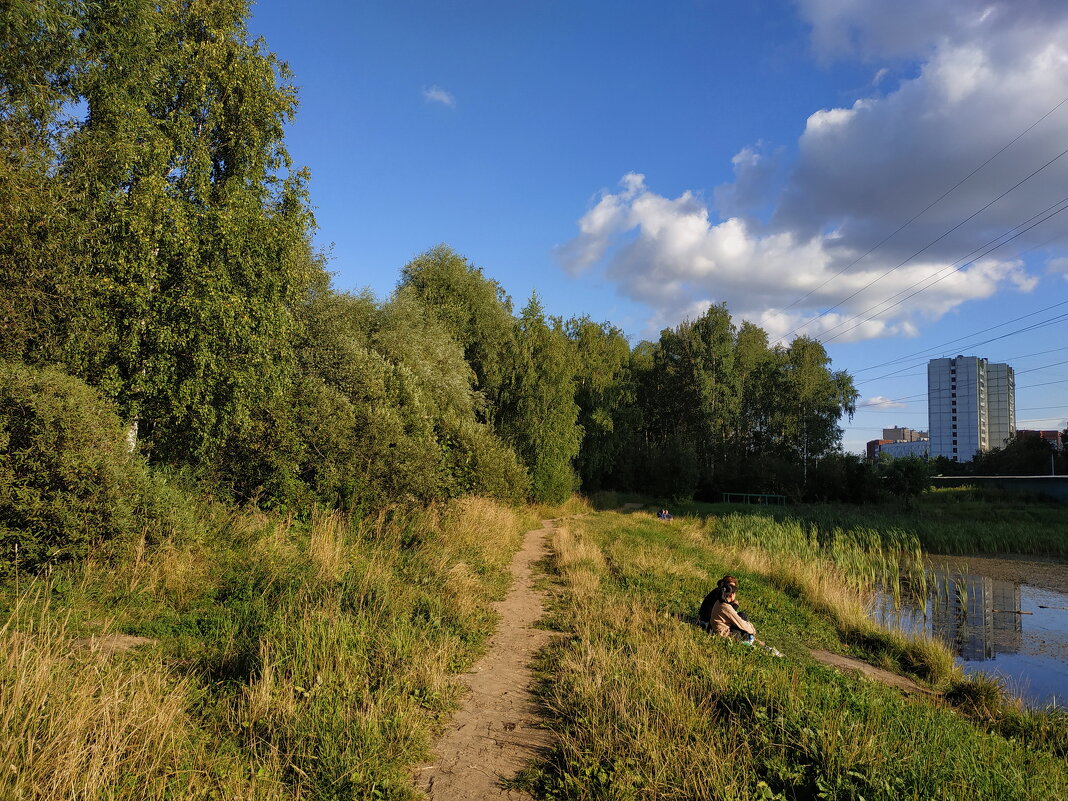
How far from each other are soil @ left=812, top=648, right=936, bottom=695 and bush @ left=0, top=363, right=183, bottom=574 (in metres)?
10.6

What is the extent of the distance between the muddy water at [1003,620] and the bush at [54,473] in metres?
13.4

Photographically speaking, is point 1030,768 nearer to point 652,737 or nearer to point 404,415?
point 652,737

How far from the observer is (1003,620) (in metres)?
14.7

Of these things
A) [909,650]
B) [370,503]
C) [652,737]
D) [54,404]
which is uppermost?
[54,404]

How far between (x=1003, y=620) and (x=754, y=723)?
14575 millimetres

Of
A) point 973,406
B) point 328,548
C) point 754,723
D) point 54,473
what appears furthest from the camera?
point 973,406

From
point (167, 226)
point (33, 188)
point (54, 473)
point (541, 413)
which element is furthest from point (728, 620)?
point (541, 413)

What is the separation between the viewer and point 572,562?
1316 cm

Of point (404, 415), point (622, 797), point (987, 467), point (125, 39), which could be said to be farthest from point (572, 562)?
point (987, 467)

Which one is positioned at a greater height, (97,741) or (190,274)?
(190,274)

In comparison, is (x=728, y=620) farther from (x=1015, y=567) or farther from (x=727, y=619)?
(x=1015, y=567)

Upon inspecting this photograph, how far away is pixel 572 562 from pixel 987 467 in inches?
3211

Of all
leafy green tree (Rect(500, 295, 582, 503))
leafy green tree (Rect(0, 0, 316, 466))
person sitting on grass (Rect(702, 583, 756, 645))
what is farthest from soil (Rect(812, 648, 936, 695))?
leafy green tree (Rect(500, 295, 582, 503))

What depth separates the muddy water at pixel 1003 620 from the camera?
10573 millimetres
